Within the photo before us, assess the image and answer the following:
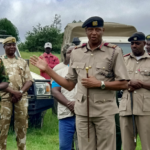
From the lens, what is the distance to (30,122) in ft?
27.4

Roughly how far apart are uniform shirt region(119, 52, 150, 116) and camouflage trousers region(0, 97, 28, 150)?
163 cm

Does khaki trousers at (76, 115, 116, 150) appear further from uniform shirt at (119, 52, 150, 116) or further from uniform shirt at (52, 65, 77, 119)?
uniform shirt at (119, 52, 150, 116)

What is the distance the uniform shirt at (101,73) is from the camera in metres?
3.95

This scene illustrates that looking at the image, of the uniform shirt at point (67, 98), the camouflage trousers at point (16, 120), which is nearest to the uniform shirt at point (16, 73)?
the camouflage trousers at point (16, 120)

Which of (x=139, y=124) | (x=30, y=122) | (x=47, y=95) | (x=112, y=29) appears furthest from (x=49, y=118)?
(x=139, y=124)

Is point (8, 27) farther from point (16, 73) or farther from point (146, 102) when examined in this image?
point (146, 102)

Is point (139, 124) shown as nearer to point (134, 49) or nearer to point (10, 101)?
point (134, 49)

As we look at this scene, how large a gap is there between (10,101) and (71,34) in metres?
5.07

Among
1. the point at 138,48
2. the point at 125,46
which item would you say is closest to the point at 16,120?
the point at 138,48

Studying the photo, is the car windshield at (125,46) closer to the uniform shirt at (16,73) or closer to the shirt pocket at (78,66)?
the uniform shirt at (16,73)

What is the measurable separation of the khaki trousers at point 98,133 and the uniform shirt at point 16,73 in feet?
7.26

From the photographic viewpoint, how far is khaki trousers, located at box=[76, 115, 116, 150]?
3.97 m

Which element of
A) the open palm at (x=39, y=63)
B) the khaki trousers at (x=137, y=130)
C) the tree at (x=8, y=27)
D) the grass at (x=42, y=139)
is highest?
the tree at (x=8, y=27)

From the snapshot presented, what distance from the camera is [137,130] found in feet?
17.7
